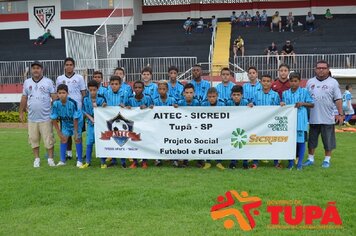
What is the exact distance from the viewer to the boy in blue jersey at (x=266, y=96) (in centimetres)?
750

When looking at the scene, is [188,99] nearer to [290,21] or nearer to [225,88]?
[225,88]

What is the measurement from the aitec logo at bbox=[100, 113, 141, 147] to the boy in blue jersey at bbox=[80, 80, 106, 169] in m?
0.30

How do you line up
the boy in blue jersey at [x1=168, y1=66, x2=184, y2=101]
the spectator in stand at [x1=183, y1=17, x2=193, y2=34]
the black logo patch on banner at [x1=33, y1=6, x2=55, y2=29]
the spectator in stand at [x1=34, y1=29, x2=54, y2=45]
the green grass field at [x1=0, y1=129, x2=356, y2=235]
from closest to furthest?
the green grass field at [x1=0, y1=129, x2=356, y2=235] → the boy in blue jersey at [x1=168, y1=66, x2=184, y2=101] → the spectator in stand at [x1=183, y1=17, x2=193, y2=34] → the spectator in stand at [x1=34, y1=29, x2=54, y2=45] → the black logo patch on banner at [x1=33, y1=6, x2=55, y2=29]

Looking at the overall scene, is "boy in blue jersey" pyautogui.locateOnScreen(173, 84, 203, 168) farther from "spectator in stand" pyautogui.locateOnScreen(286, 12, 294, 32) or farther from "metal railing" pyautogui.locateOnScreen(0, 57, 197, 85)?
"spectator in stand" pyautogui.locateOnScreen(286, 12, 294, 32)

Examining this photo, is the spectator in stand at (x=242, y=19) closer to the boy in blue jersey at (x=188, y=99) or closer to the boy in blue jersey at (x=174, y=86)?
the boy in blue jersey at (x=174, y=86)

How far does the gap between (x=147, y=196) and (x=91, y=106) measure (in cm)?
280

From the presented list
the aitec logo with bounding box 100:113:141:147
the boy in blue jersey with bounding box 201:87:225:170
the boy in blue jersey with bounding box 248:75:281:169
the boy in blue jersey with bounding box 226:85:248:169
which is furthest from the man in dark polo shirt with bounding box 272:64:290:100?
the aitec logo with bounding box 100:113:141:147

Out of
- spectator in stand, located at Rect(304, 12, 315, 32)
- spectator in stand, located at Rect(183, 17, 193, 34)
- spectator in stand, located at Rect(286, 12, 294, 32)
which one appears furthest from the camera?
spectator in stand, located at Rect(183, 17, 193, 34)

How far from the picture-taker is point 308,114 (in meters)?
7.79

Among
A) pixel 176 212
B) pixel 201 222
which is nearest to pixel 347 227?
pixel 201 222

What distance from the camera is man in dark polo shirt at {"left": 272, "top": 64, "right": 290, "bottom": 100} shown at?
7781 millimetres

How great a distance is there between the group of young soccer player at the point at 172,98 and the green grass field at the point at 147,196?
45cm

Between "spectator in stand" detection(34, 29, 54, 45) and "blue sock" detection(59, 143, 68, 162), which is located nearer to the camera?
"blue sock" detection(59, 143, 68, 162)

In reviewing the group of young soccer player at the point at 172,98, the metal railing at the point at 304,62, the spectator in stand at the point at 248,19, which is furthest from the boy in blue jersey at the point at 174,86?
the spectator in stand at the point at 248,19
